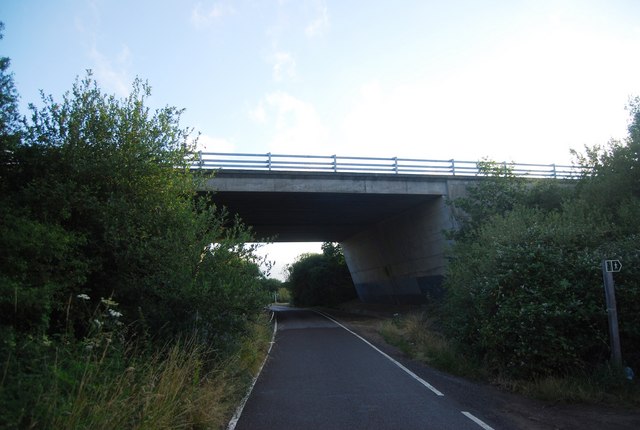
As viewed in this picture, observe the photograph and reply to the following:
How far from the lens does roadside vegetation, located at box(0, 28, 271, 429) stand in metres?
5.97

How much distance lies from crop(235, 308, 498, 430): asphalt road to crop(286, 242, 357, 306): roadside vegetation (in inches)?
1387

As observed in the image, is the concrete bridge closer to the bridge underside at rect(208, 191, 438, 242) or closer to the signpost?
the bridge underside at rect(208, 191, 438, 242)

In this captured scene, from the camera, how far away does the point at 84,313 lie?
8633 millimetres

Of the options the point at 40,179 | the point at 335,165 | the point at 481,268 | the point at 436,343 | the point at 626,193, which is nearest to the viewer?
the point at 40,179

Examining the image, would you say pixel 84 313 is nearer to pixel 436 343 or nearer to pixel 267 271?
pixel 267 271

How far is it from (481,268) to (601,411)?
15.3ft

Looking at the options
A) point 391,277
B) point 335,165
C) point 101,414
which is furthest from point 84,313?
point 391,277

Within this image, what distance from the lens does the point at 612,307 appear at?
8438mm

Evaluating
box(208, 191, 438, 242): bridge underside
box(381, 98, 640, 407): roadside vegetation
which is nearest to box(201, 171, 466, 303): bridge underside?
box(208, 191, 438, 242): bridge underside

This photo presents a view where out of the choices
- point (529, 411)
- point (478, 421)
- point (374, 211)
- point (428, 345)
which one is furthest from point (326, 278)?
point (478, 421)

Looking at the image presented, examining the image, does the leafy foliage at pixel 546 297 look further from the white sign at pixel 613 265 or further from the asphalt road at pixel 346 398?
the asphalt road at pixel 346 398

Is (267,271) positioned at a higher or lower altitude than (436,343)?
higher

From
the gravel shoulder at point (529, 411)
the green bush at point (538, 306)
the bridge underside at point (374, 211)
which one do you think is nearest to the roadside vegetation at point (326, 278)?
the bridge underside at point (374, 211)

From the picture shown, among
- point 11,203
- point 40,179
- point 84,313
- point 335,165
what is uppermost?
point 335,165
